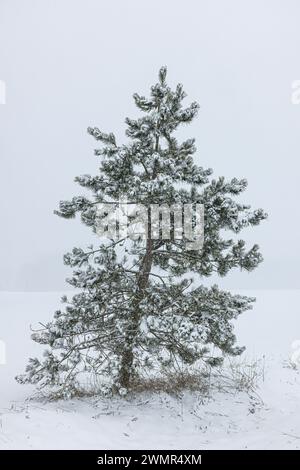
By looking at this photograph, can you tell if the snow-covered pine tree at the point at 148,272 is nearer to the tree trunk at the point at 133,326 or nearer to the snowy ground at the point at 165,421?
the tree trunk at the point at 133,326

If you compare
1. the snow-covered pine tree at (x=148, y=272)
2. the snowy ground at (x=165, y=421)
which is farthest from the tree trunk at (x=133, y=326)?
the snowy ground at (x=165, y=421)

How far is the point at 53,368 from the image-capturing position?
1013 cm

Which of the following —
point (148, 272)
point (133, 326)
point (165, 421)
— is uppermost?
A: point (148, 272)

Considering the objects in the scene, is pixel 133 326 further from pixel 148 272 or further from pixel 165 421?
pixel 165 421

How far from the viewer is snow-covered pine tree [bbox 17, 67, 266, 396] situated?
10086 millimetres

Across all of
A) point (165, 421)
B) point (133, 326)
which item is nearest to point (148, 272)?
point (133, 326)

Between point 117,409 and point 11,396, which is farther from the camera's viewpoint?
point 11,396

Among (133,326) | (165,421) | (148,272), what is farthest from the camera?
(148,272)

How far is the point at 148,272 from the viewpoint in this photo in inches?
435

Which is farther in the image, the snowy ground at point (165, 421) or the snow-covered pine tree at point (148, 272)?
the snow-covered pine tree at point (148, 272)

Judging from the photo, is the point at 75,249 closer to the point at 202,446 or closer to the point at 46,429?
the point at 46,429

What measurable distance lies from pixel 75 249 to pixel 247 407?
5962mm

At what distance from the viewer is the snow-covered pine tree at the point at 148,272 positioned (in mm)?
10086

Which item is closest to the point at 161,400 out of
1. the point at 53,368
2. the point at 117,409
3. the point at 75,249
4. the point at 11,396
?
the point at 117,409
